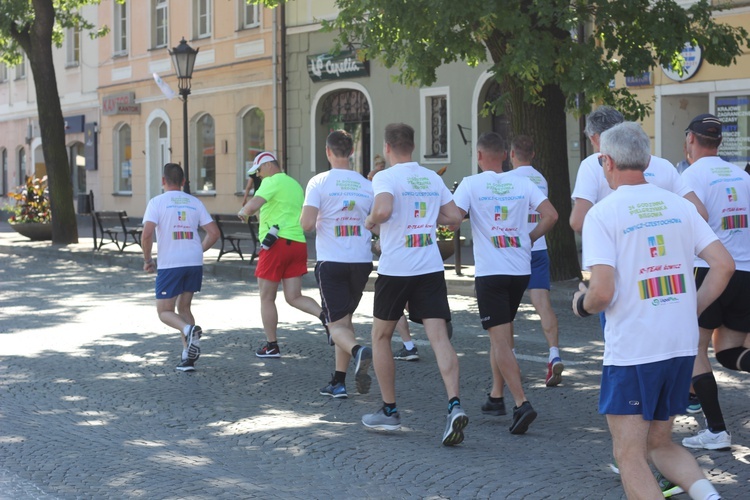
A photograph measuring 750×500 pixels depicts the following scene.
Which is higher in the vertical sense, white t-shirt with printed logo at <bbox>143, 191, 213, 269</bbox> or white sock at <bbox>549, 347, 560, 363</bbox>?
white t-shirt with printed logo at <bbox>143, 191, 213, 269</bbox>

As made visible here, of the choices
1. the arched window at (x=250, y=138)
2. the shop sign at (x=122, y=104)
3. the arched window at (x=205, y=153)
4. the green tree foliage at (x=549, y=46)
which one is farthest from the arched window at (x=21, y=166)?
Result: the green tree foliage at (x=549, y=46)

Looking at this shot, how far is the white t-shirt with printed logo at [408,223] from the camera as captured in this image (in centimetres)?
702

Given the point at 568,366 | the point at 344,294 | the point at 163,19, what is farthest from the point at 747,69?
the point at 163,19

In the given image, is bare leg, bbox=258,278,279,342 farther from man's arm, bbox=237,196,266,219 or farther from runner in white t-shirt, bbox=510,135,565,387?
runner in white t-shirt, bbox=510,135,565,387

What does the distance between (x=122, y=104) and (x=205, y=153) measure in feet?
14.1

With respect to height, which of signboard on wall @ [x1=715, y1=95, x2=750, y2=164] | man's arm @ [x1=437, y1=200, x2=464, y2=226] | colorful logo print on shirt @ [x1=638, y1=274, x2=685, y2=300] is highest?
signboard on wall @ [x1=715, y1=95, x2=750, y2=164]

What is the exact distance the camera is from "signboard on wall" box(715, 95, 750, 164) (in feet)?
63.3

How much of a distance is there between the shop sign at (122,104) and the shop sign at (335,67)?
9.26 metres

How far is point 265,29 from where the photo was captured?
29.8 metres

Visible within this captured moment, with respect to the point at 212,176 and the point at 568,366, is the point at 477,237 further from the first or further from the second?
the point at 212,176

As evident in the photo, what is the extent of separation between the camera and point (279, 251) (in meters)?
10.2

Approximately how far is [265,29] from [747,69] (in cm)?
1417

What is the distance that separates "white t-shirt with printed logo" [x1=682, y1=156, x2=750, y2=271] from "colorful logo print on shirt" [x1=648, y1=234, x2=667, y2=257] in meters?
2.33

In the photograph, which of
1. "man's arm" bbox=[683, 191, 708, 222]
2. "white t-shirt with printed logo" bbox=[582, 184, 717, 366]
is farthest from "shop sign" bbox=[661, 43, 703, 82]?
"white t-shirt with printed logo" bbox=[582, 184, 717, 366]
